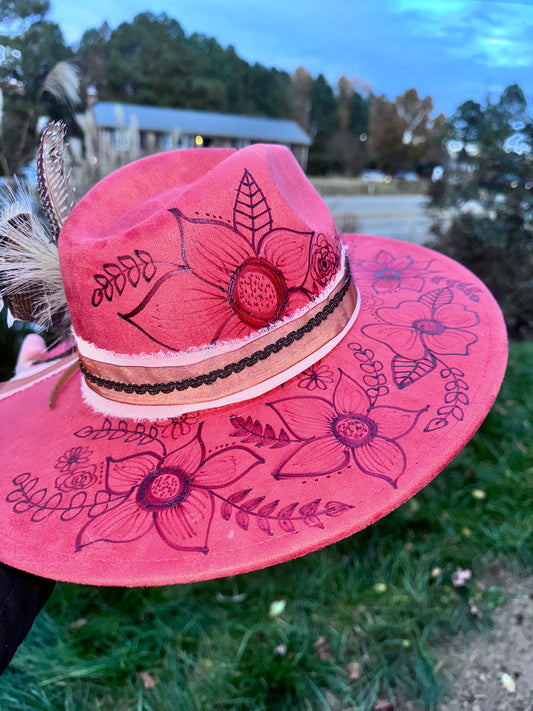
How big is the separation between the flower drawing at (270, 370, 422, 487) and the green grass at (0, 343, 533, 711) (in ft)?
4.95

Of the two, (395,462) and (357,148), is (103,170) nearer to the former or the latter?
(395,462)

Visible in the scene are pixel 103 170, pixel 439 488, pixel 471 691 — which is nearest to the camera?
pixel 471 691

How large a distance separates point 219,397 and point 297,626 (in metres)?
1.65

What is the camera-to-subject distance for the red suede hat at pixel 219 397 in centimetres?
83

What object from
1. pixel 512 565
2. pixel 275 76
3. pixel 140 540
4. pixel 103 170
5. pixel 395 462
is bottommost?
pixel 512 565

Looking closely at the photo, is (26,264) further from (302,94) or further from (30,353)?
(302,94)

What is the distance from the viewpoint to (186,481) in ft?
3.00

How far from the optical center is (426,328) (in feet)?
4.04

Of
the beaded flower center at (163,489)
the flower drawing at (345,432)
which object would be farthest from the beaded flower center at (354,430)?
the beaded flower center at (163,489)

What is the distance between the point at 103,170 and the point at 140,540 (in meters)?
3.50

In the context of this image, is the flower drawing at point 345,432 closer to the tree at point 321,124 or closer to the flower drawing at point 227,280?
the flower drawing at point 227,280

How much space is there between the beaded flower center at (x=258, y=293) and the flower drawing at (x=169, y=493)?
276mm

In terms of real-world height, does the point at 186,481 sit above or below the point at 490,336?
below

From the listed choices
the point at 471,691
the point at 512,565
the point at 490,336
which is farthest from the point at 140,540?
the point at 512,565
